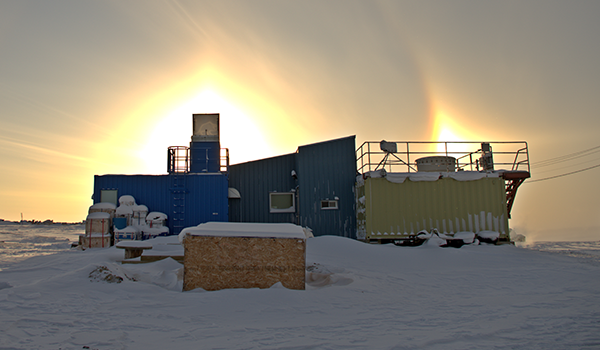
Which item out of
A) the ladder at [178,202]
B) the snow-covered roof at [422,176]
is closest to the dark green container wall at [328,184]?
the snow-covered roof at [422,176]

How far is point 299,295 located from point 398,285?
8.32 feet

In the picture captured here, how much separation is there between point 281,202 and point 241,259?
37.3 ft

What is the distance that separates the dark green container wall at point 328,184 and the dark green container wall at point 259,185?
1415 millimetres

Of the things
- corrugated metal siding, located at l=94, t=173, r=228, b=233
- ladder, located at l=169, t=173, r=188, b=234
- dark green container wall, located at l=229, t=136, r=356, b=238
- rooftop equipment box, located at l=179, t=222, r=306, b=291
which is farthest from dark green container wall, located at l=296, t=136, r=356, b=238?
rooftop equipment box, located at l=179, t=222, r=306, b=291

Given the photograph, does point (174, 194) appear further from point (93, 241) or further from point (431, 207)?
point (431, 207)

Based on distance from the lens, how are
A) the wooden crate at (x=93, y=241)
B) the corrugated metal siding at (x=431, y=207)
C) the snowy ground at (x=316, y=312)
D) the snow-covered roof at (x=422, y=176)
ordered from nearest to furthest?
the snowy ground at (x=316, y=312), the corrugated metal siding at (x=431, y=207), the snow-covered roof at (x=422, y=176), the wooden crate at (x=93, y=241)

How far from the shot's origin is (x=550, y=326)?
4.58 metres

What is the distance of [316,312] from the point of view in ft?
17.6

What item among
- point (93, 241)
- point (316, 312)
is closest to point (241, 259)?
point (316, 312)

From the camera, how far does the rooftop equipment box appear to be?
6.66 meters

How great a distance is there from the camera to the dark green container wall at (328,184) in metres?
16.5

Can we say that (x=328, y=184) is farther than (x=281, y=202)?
No

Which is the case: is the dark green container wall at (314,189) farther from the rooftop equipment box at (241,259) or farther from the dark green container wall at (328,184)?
the rooftop equipment box at (241,259)

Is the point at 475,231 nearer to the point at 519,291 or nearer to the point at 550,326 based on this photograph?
the point at 519,291
